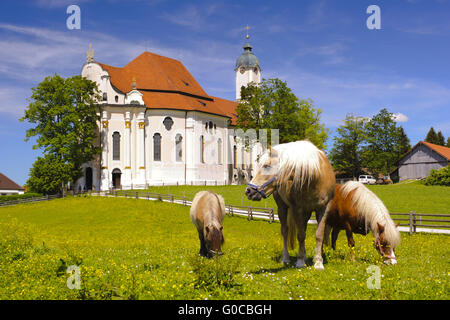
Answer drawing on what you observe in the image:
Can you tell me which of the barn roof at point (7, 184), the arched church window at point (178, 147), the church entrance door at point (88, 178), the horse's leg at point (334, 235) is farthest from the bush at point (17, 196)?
the horse's leg at point (334, 235)

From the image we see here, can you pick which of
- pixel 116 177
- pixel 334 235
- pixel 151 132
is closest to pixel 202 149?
pixel 151 132

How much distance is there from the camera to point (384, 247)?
6.93 m

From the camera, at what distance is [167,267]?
8117 mm

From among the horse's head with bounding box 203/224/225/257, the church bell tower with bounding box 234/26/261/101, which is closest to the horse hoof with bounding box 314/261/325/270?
the horse's head with bounding box 203/224/225/257

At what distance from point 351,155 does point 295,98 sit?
68.5 feet

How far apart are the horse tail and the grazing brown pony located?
0.91m

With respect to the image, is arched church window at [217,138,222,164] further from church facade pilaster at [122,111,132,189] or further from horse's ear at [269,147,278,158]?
horse's ear at [269,147,278,158]

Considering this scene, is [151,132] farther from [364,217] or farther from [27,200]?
[364,217]

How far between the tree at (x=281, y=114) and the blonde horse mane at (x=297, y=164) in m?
41.0

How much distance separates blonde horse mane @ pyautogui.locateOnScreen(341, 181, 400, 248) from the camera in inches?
267

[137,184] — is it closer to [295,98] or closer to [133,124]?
[133,124]

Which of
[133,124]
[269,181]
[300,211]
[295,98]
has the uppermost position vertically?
[295,98]
